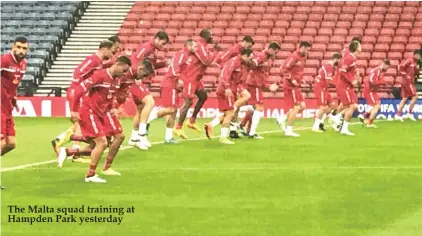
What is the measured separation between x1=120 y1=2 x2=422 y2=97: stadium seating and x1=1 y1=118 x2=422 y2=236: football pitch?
673 inches

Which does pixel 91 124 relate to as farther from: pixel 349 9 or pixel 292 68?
pixel 349 9

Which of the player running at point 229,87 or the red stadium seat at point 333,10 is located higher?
the player running at point 229,87

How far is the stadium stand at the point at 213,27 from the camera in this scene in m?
38.2

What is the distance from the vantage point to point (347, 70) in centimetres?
2431

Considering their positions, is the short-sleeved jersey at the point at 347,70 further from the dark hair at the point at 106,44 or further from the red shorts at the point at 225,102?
the dark hair at the point at 106,44

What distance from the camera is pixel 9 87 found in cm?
1427

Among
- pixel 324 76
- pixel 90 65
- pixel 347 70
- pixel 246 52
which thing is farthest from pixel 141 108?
pixel 324 76

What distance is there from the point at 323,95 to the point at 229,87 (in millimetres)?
5203

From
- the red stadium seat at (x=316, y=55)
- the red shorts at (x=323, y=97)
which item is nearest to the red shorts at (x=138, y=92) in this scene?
the red shorts at (x=323, y=97)

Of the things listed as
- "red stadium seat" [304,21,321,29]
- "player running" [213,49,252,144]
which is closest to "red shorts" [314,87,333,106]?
"player running" [213,49,252,144]

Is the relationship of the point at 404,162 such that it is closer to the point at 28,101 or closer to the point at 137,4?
the point at 28,101

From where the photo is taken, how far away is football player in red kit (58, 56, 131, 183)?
1391 centimetres

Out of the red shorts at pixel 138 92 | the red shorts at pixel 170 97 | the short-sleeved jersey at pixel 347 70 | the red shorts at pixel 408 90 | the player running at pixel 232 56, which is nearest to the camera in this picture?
the red shorts at pixel 138 92

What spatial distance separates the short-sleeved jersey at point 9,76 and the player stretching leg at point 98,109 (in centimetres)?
82
